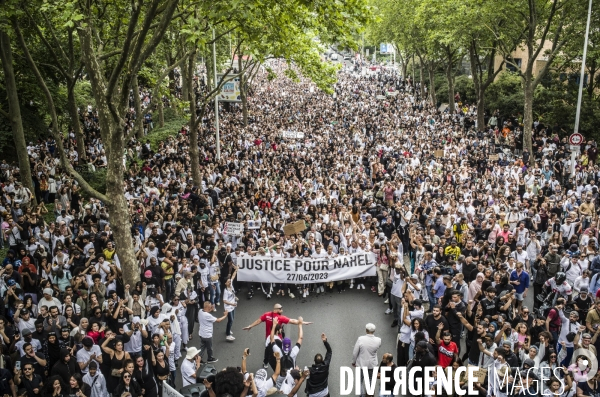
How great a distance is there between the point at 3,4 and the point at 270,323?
966cm

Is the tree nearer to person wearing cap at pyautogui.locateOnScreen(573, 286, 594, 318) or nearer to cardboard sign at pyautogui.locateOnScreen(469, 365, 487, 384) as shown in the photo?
person wearing cap at pyautogui.locateOnScreen(573, 286, 594, 318)

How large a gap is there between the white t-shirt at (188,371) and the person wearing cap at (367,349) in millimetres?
2619

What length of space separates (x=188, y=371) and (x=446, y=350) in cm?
410

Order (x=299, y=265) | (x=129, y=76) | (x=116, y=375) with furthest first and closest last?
(x=299, y=265), (x=129, y=76), (x=116, y=375)

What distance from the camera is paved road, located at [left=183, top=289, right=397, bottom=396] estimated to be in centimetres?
1077

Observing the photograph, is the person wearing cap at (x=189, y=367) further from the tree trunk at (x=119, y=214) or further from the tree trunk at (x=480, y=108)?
the tree trunk at (x=480, y=108)

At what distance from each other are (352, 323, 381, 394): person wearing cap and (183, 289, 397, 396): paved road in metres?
0.91

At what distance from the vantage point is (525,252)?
1238 cm

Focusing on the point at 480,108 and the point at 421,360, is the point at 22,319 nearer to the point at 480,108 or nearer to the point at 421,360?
the point at 421,360

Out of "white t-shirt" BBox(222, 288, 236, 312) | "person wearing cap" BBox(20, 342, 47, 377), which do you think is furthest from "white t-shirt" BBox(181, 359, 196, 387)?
"white t-shirt" BBox(222, 288, 236, 312)

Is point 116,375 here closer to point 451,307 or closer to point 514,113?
point 451,307

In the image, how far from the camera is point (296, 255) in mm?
13422

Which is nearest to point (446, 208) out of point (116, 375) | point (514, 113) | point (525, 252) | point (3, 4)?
point (525, 252)

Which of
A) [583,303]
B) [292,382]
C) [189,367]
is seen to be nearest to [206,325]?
[189,367]
